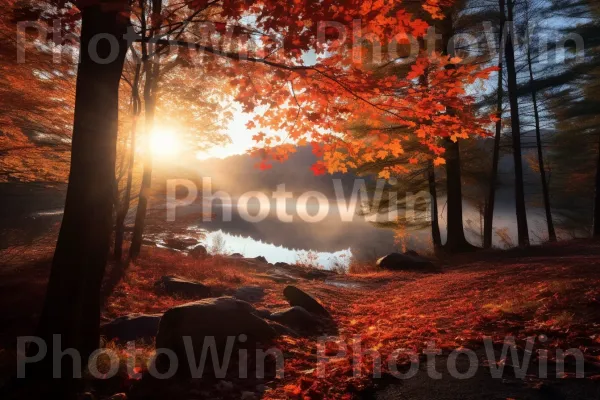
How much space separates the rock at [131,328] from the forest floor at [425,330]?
70cm

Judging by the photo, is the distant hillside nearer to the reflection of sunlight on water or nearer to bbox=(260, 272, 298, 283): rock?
the reflection of sunlight on water

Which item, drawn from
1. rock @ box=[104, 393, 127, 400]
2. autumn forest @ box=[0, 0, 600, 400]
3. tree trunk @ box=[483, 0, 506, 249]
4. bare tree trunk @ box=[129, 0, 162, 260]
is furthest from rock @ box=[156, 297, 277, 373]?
tree trunk @ box=[483, 0, 506, 249]

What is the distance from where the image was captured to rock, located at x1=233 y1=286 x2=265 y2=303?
8008 mm

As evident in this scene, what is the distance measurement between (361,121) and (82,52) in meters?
10.7

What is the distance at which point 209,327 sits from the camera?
4293mm

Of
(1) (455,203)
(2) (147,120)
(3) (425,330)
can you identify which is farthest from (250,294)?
(1) (455,203)

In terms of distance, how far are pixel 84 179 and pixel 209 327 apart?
7.49 feet

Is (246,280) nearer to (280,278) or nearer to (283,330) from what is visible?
(280,278)

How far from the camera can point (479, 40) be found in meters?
14.1

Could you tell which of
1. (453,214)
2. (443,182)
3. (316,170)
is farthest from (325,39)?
(443,182)

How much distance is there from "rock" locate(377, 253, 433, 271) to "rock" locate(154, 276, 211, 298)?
7.53 meters

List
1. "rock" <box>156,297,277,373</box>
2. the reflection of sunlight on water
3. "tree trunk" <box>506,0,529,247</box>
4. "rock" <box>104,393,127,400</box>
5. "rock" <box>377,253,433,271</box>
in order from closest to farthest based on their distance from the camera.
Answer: "rock" <box>104,393,127,400</box> < "rock" <box>156,297,277,373</box> < "rock" <box>377,253,433,271</box> < "tree trunk" <box>506,0,529,247</box> < the reflection of sunlight on water

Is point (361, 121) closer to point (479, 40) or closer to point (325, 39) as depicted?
point (479, 40)

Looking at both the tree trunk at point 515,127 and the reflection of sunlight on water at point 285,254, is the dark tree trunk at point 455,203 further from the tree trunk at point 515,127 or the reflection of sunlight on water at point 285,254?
the reflection of sunlight on water at point 285,254
